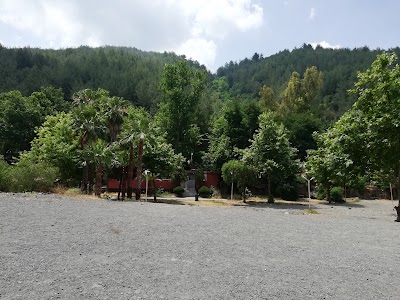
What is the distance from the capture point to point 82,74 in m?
104

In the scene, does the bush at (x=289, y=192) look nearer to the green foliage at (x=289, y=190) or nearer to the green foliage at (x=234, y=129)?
the green foliage at (x=289, y=190)

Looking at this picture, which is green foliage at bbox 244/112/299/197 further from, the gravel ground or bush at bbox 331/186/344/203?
the gravel ground

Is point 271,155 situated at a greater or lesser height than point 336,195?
greater

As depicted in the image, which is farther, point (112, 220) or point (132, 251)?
point (112, 220)

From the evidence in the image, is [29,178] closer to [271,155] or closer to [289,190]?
[271,155]

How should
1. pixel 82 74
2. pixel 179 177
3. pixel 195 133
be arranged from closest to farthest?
pixel 179 177 < pixel 195 133 < pixel 82 74

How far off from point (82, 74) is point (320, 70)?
74973 millimetres

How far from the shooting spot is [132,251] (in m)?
8.45

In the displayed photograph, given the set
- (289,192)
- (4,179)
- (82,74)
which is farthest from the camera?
(82,74)

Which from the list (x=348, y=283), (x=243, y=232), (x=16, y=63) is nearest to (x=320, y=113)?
(x=243, y=232)

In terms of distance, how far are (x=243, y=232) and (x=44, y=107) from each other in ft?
178

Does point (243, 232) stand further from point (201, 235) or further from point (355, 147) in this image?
point (355, 147)

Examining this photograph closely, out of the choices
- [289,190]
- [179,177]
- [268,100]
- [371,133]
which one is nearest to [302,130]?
[268,100]

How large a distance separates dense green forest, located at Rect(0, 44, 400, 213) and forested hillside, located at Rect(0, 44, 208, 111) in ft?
1.77
